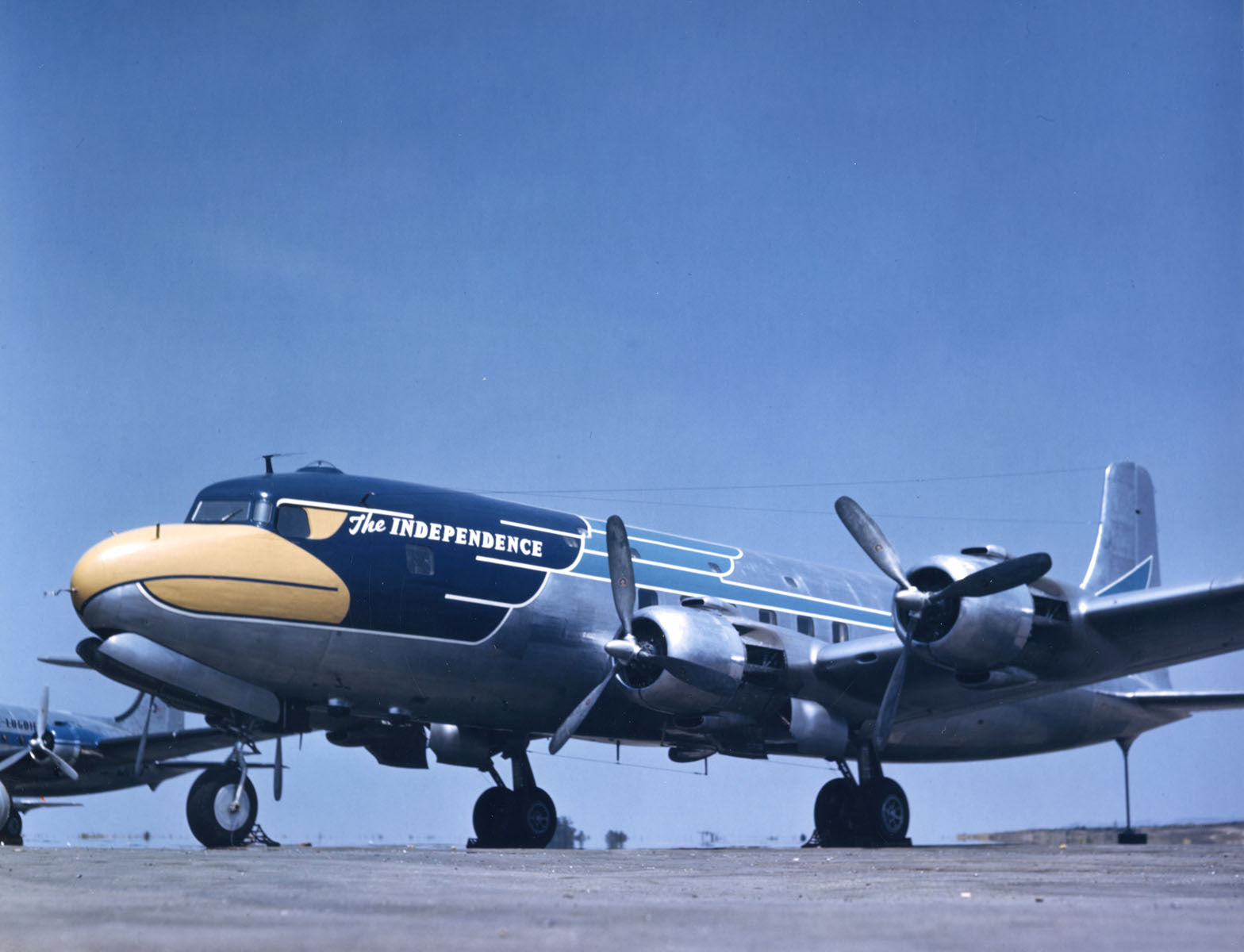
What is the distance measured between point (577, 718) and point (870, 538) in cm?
474

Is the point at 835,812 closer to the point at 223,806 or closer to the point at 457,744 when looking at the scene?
the point at 457,744

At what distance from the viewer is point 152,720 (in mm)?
40781

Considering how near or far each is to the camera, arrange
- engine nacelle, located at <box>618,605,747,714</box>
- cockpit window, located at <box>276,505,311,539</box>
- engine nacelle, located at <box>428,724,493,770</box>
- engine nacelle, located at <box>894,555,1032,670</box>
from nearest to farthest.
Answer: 1. engine nacelle, located at <box>894,555,1032,670</box>
2. cockpit window, located at <box>276,505,311,539</box>
3. engine nacelle, located at <box>618,605,747,714</box>
4. engine nacelle, located at <box>428,724,493,770</box>

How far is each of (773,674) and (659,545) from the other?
297cm

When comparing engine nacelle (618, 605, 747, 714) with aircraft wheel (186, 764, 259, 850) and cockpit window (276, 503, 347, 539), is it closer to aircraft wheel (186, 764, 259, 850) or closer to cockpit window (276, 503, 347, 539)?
cockpit window (276, 503, 347, 539)

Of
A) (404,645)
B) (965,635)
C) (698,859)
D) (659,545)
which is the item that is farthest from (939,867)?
(659,545)

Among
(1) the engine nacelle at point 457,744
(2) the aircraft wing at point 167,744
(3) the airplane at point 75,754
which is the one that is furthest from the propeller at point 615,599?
(3) the airplane at point 75,754

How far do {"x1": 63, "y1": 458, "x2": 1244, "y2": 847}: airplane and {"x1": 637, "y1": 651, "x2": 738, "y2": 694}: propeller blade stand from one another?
0.03 meters

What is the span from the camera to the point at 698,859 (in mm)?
11914

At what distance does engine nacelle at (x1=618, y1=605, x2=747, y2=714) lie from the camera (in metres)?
15.9

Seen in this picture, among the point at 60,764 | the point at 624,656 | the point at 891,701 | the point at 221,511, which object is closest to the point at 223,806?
the point at 221,511

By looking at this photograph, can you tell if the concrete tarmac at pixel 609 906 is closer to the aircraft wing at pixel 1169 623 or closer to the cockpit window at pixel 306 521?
the aircraft wing at pixel 1169 623

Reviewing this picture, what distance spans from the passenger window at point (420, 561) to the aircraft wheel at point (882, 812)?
746 cm

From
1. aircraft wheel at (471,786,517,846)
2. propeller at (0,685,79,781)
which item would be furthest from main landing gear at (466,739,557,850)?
propeller at (0,685,79,781)
